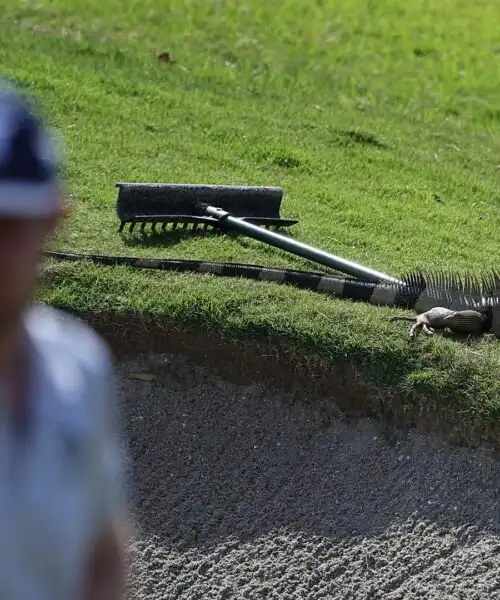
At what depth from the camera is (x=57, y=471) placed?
4.58 ft

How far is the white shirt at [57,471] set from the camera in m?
1.36

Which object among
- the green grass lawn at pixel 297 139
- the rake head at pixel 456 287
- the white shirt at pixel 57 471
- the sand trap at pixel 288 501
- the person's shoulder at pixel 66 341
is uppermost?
the person's shoulder at pixel 66 341

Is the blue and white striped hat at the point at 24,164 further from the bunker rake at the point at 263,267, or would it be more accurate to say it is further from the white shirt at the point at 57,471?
the bunker rake at the point at 263,267

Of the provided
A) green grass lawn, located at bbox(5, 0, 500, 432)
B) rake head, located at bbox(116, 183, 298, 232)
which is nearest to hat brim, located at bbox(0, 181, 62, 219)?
green grass lawn, located at bbox(5, 0, 500, 432)

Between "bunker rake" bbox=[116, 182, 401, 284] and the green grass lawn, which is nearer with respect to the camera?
the green grass lawn

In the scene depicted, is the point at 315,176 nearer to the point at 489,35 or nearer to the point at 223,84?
the point at 223,84

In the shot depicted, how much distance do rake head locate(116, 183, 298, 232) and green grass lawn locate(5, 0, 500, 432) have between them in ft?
0.61

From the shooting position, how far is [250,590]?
4.80 meters

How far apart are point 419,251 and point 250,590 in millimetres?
3676

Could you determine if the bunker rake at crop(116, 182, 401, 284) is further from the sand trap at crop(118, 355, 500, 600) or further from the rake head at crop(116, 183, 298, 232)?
the sand trap at crop(118, 355, 500, 600)

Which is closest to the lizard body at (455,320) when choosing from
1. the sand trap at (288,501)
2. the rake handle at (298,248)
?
the rake handle at (298,248)

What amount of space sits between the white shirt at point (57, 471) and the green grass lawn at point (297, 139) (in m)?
3.78

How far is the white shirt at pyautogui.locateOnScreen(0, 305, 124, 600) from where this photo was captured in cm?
136

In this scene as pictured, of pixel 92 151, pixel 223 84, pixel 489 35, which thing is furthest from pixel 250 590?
pixel 489 35
